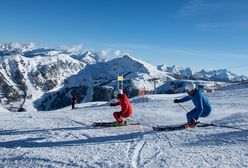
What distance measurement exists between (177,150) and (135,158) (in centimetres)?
159

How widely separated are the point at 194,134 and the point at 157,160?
12.9ft

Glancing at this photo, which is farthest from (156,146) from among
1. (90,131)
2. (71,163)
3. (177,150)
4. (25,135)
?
(25,135)

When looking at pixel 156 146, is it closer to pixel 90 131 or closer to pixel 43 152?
pixel 43 152

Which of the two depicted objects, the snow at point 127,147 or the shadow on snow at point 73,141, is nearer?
the snow at point 127,147

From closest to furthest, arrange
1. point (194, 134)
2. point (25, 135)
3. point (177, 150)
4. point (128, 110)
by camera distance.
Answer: point (177, 150), point (194, 134), point (25, 135), point (128, 110)

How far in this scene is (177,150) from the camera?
11.6m

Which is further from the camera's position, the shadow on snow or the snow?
the shadow on snow

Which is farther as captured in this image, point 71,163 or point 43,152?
point 43,152

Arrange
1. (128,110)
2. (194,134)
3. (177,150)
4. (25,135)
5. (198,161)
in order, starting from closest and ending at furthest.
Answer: (198,161), (177,150), (194,134), (25,135), (128,110)

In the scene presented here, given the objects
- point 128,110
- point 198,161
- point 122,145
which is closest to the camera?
point 198,161

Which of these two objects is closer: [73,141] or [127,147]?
[127,147]

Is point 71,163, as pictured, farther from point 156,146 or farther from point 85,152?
point 156,146

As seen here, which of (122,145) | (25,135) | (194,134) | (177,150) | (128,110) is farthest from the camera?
(128,110)

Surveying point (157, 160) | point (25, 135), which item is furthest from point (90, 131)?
point (157, 160)
